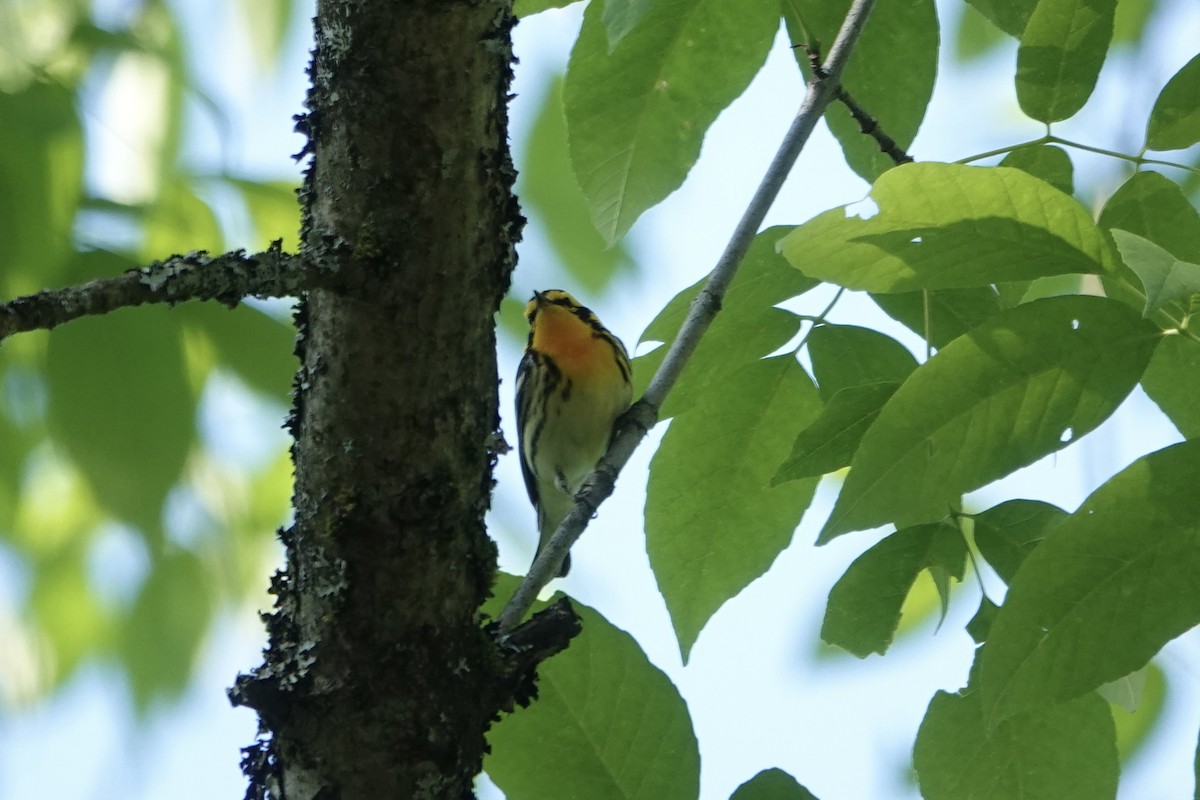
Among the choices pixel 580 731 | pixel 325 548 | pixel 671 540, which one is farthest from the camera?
pixel 671 540

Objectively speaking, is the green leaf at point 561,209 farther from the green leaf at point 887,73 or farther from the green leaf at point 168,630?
the green leaf at point 168,630

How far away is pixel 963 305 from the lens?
154 centimetres

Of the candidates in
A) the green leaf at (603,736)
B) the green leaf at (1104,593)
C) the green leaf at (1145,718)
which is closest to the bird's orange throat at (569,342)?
the green leaf at (1145,718)

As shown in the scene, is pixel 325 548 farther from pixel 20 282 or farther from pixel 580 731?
pixel 20 282

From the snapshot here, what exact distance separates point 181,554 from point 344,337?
0.39 meters

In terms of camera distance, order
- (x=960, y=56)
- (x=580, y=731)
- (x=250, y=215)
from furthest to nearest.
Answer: (x=960, y=56) < (x=250, y=215) < (x=580, y=731)

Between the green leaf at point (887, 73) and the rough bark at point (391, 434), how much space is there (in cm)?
51

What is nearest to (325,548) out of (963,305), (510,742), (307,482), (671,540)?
(307,482)

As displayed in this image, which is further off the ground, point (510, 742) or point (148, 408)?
point (148, 408)

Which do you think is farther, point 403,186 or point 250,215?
point 250,215

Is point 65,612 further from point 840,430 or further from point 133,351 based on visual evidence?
point 840,430

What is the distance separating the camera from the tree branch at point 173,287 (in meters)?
1.00

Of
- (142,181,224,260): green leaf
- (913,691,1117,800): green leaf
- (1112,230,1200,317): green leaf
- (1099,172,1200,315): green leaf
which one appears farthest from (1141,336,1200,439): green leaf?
(142,181,224,260): green leaf

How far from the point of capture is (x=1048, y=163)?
1468 mm
